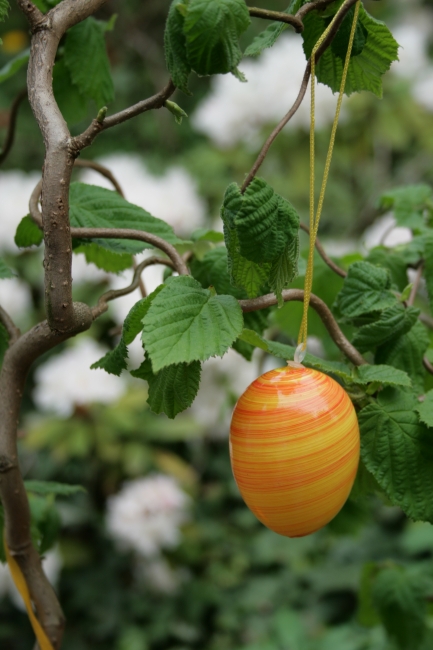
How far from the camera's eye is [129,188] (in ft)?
4.81

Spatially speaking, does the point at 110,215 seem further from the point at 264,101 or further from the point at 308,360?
the point at 264,101

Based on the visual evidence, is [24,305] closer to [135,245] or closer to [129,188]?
[129,188]

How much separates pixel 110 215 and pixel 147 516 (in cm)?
111

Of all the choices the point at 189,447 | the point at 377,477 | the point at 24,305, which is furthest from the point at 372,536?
the point at 377,477

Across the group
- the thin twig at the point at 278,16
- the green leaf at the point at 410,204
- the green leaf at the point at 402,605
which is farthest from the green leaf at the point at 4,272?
the green leaf at the point at 402,605

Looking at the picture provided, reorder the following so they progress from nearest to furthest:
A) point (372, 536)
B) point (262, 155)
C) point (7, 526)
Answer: point (262, 155)
point (7, 526)
point (372, 536)

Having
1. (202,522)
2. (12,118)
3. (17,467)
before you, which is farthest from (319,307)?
(202,522)

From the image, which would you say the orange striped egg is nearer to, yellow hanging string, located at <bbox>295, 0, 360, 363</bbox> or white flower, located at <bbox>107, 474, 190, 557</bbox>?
yellow hanging string, located at <bbox>295, 0, 360, 363</bbox>

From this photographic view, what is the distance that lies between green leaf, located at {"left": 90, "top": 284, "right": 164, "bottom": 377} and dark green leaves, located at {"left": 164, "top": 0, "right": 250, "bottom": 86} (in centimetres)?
13

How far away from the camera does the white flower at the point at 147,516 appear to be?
1.45 metres

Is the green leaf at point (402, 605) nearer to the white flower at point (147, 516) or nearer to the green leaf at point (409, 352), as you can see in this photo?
the green leaf at point (409, 352)

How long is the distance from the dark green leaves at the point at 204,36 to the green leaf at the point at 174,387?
0.54 feet

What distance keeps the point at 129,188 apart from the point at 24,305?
421mm

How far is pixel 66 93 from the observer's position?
1.84ft
